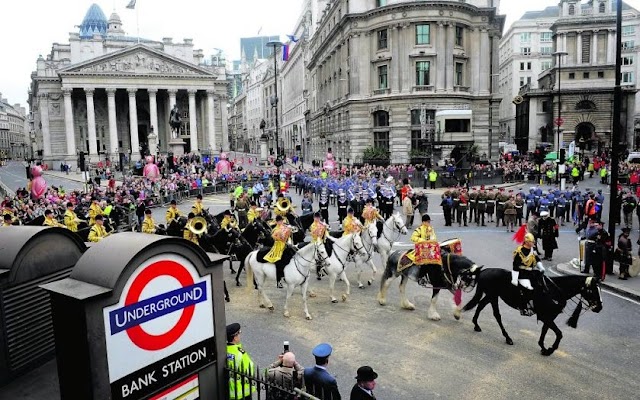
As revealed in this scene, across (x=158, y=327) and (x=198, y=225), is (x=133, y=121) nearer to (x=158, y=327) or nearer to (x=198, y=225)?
(x=198, y=225)

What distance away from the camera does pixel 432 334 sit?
1038 centimetres

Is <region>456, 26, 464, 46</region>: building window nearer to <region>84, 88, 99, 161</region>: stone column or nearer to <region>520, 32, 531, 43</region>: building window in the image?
<region>520, 32, 531, 43</region>: building window

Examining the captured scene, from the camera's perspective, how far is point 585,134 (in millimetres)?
67750

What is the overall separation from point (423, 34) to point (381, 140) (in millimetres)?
11046

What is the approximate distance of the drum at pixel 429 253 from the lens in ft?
36.7

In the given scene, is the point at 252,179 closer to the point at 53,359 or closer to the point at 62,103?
the point at 53,359

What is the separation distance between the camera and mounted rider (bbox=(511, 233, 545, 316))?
→ 9.38 meters

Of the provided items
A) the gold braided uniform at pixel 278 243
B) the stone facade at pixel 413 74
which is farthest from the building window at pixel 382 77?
the gold braided uniform at pixel 278 243

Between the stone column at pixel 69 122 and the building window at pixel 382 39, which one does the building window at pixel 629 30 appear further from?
the stone column at pixel 69 122

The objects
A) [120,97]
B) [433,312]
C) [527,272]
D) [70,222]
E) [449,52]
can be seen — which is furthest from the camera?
[120,97]

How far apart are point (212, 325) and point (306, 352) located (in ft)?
14.1

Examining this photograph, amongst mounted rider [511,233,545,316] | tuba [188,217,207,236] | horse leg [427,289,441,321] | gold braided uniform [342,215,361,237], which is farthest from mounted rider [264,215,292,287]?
mounted rider [511,233,545,316]

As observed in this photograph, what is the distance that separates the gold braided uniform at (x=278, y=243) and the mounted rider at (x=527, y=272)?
514 cm

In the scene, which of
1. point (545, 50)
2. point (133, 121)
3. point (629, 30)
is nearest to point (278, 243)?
point (133, 121)
